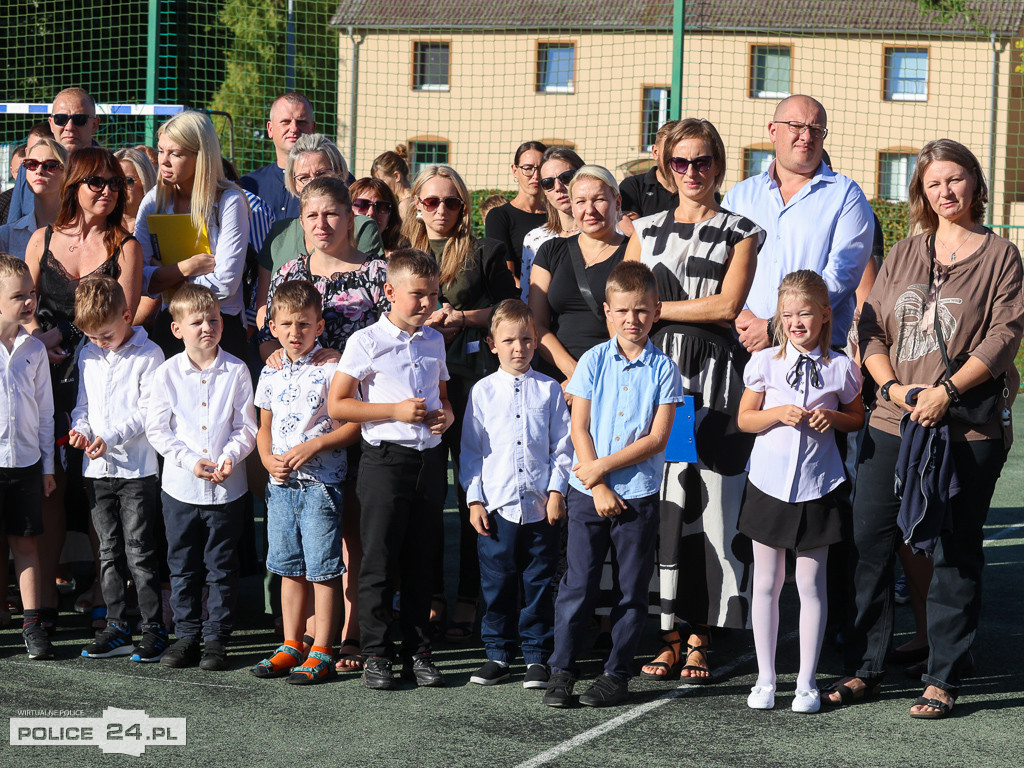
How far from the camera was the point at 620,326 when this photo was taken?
14.7 ft

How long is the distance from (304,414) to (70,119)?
2.88m

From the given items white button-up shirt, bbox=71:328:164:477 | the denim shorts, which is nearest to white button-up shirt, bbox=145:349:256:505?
white button-up shirt, bbox=71:328:164:477

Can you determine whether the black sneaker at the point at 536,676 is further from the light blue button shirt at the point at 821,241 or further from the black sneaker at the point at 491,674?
the light blue button shirt at the point at 821,241

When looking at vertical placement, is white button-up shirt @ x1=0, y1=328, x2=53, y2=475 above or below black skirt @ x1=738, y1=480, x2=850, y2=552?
above

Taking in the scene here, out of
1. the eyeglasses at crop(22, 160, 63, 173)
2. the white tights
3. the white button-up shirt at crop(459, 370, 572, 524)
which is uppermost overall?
the eyeglasses at crop(22, 160, 63, 173)

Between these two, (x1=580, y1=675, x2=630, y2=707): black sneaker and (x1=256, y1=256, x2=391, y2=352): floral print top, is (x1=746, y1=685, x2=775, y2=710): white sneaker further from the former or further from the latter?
(x1=256, y1=256, x2=391, y2=352): floral print top

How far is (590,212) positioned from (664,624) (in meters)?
1.68

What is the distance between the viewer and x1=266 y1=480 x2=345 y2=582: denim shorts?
4.68m

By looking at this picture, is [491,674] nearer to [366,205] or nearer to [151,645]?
[151,645]

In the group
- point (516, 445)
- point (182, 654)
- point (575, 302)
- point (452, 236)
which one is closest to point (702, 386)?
point (575, 302)

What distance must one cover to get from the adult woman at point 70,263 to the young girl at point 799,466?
2.68 m

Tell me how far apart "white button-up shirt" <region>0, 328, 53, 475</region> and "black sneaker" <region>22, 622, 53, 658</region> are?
0.63m

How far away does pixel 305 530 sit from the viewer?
15.4ft

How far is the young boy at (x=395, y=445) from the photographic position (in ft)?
15.0
